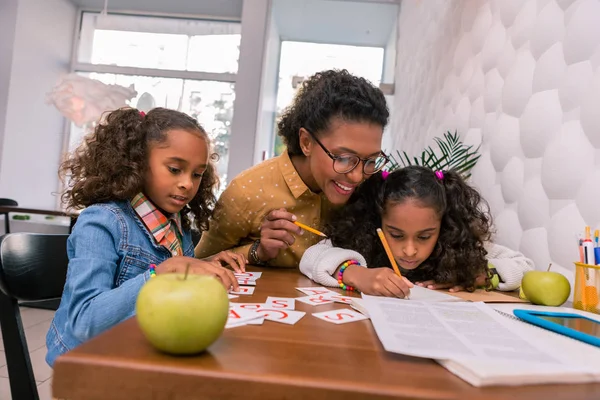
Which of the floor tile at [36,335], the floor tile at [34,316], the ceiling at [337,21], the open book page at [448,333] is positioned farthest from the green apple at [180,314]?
the ceiling at [337,21]

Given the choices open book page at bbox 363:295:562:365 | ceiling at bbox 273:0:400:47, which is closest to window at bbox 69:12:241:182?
ceiling at bbox 273:0:400:47

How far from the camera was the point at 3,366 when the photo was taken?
7.24 feet

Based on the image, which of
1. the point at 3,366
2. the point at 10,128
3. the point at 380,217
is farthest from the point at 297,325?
the point at 10,128

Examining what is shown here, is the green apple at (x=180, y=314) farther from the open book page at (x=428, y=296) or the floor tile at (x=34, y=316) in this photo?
the floor tile at (x=34, y=316)

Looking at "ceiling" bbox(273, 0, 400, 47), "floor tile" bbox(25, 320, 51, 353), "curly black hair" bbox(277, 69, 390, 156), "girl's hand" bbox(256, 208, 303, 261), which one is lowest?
"floor tile" bbox(25, 320, 51, 353)

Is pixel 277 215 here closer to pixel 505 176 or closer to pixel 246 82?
pixel 505 176

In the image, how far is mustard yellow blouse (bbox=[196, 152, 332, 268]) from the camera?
1.47 meters

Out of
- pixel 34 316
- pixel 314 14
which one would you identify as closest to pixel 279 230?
pixel 34 316

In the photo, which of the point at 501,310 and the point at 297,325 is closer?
the point at 297,325

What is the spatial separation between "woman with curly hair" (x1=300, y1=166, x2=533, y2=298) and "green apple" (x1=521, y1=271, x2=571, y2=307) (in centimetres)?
19

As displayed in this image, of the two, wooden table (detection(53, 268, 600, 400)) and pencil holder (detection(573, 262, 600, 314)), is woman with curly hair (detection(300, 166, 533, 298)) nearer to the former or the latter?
pencil holder (detection(573, 262, 600, 314))

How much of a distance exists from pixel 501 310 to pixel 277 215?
2.05ft

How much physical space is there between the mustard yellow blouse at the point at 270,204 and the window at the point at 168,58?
409 cm

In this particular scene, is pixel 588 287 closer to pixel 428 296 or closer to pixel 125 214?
pixel 428 296
